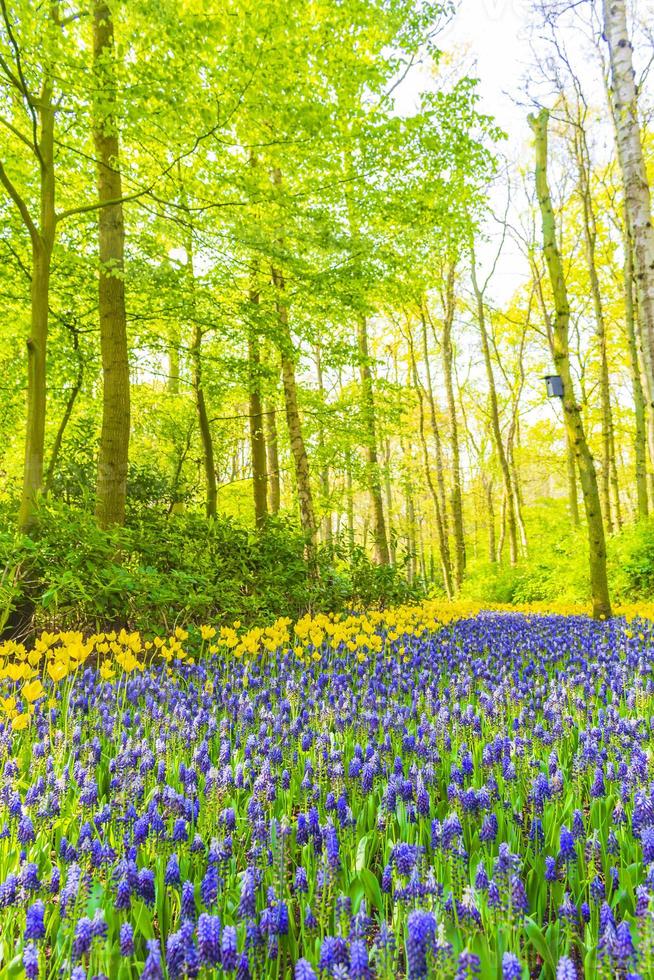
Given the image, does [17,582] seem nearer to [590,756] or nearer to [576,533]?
[590,756]

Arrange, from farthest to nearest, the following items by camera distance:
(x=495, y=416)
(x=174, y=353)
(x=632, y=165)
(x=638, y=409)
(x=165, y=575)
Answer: (x=495, y=416) < (x=638, y=409) < (x=174, y=353) < (x=632, y=165) < (x=165, y=575)

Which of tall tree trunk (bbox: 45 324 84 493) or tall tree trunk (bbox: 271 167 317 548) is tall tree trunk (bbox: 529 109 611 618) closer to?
tall tree trunk (bbox: 271 167 317 548)

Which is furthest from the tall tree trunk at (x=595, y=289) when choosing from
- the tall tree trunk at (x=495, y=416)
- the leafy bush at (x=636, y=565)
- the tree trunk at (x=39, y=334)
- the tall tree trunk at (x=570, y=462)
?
the tree trunk at (x=39, y=334)

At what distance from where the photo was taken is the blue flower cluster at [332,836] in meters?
1.39

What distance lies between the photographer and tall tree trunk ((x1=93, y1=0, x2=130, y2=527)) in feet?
23.6

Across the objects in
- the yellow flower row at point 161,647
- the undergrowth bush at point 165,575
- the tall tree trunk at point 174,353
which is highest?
the tall tree trunk at point 174,353

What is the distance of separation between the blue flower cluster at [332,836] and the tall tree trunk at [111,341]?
375cm

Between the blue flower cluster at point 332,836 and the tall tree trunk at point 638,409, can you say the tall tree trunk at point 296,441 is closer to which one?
the blue flower cluster at point 332,836

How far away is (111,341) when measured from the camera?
7.48 m

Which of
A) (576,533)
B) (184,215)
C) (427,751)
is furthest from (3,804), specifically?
(576,533)

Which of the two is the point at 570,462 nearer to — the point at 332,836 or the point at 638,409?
the point at 638,409

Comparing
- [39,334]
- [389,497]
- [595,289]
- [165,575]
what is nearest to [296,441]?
[165,575]

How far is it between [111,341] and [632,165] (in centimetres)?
643

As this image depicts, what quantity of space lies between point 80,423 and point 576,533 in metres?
13.7
